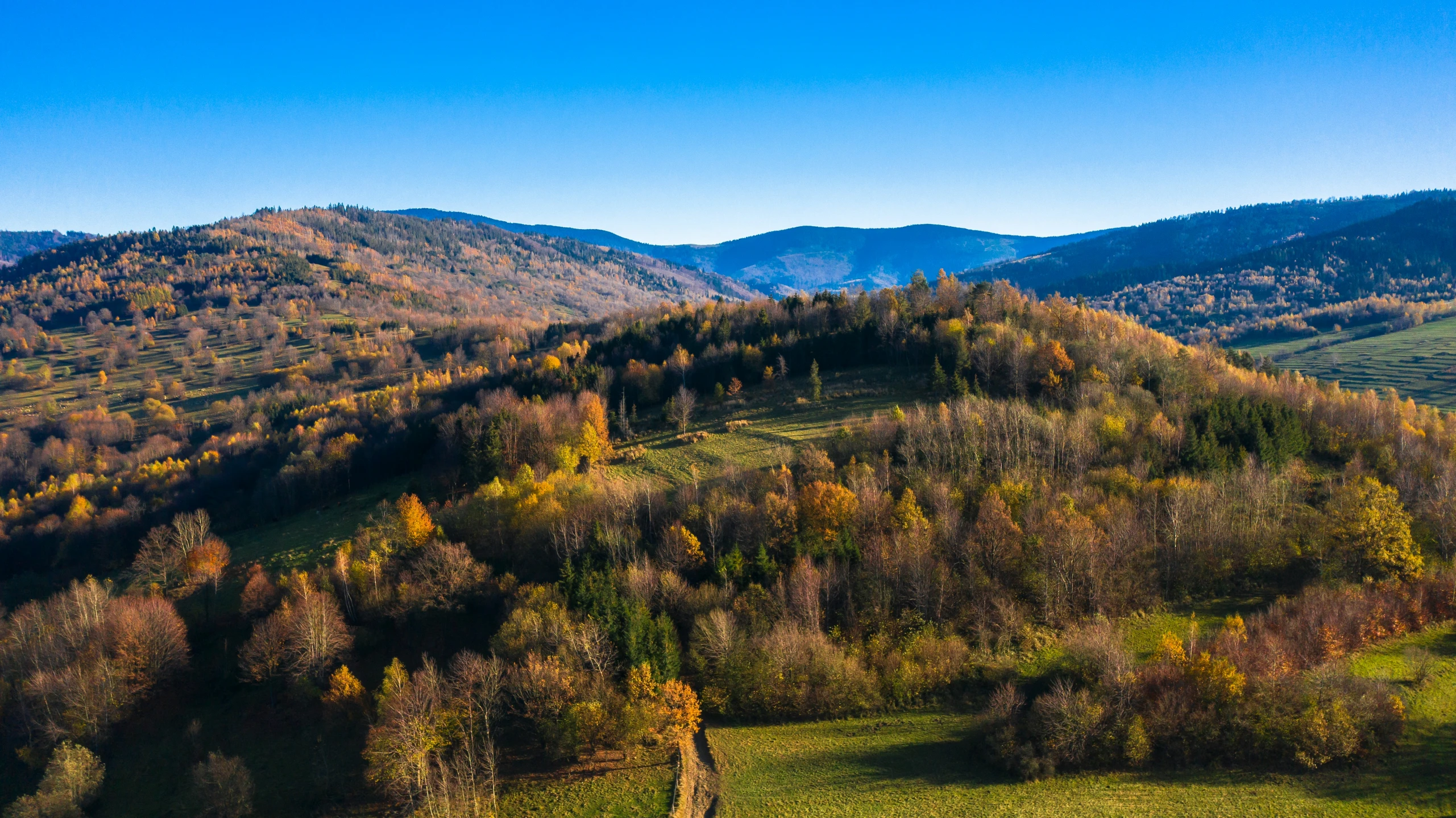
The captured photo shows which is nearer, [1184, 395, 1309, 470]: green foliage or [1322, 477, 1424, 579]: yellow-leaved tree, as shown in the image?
[1322, 477, 1424, 579]: yellow-leaved tree

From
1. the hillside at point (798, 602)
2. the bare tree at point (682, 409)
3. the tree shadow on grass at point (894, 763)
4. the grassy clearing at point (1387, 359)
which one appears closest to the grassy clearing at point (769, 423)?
the hillside at point (798, 602)

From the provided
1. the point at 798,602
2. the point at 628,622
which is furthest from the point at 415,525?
the point at 798,602

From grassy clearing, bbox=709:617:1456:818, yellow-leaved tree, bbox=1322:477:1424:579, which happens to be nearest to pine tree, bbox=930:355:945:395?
yellow-leaved tree, bbox=1322:477:1424:579

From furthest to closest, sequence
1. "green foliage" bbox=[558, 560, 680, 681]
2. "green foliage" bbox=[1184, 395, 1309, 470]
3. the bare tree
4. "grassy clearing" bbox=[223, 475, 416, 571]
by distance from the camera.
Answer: the bare tree
"grassy clearing" bbox=[223, 475, 416, 571]
"green foliage" bbox=[1184, 395, 1309, 470]
"green foliage" bbox=[558, 560, 680, 681]

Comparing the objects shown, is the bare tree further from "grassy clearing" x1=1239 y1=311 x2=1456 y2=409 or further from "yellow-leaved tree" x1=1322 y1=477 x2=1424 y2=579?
"grassy clearing" x1=1239 y1=311 x2=1456 y2=409

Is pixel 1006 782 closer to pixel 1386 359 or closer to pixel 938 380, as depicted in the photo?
pixel 938 380

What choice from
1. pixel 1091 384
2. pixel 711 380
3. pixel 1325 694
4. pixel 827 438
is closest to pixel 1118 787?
pixel 1325 694

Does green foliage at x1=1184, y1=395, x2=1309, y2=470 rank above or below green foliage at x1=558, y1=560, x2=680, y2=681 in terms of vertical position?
above
